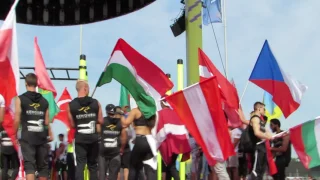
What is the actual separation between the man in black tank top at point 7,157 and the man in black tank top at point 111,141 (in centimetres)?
185

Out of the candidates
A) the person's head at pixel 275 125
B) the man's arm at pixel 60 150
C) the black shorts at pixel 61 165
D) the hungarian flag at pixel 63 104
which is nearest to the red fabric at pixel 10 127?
the person's head at pixel 275 125

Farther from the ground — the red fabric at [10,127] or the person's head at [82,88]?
the person's head at [82,88]

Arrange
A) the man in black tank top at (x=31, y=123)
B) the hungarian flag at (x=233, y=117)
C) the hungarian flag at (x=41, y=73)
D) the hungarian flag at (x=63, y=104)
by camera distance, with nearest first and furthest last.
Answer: the man in black tank top at (x=31, y=123)
the hungarian flag at (x=233, y=117)
the hungarian flag at (x=41, y=73)
the hungarian flag at (x=63, y=104)

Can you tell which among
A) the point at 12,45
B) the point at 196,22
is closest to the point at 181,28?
the point at 196,22

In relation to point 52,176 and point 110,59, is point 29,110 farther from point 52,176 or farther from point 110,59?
point 52,176

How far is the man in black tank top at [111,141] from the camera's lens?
10.9 m

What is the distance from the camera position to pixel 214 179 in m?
10.8

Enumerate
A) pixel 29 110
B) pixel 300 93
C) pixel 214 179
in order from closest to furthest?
1. pixel 29 110
2. pixel 214 179
3. pixel 300 93

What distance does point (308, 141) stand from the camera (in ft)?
33.2

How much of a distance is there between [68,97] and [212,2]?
8328 mm

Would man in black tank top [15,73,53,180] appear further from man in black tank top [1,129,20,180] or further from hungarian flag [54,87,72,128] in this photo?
hungarian flag [54,87,72,128]

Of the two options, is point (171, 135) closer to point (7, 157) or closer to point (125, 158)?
point (125, 158)

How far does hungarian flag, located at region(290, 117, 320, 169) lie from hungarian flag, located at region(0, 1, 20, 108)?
4839 mm

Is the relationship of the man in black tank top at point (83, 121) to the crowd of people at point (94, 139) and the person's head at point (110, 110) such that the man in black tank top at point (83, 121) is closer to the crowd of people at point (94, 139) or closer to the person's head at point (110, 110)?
the crowd of people at point (94, 139)
